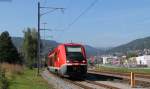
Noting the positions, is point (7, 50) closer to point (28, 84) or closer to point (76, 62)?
point (76, 62)

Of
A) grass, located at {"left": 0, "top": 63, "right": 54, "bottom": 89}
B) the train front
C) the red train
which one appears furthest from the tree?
the train front

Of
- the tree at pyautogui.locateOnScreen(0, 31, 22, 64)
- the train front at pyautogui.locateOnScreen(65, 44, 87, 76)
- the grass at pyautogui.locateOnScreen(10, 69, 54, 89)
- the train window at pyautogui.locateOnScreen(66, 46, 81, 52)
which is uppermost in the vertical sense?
the tree at pyautogui.locateOnScreen(0, 31, 22, 64)

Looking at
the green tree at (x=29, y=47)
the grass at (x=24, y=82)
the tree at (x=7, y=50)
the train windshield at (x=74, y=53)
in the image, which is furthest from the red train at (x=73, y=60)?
the green tree at (x=29, y=47)

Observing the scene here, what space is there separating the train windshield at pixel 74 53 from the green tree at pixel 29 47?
204 ft

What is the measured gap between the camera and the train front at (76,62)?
3569cm

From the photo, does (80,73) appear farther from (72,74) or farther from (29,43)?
(29,43)

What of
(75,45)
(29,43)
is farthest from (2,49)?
(75,45)

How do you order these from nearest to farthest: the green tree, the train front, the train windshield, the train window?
the train front < the train windshield < the train window < the green tree

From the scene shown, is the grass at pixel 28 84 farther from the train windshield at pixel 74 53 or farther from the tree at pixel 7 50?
the tree at pixel 7 50

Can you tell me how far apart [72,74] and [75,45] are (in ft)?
8.51

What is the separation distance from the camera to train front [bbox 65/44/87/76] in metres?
35.7

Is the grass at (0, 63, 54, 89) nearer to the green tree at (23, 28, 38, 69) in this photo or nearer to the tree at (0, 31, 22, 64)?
the tree at (0, 31, 22, 64)

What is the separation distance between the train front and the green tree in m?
62.6

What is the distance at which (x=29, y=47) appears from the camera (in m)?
104
